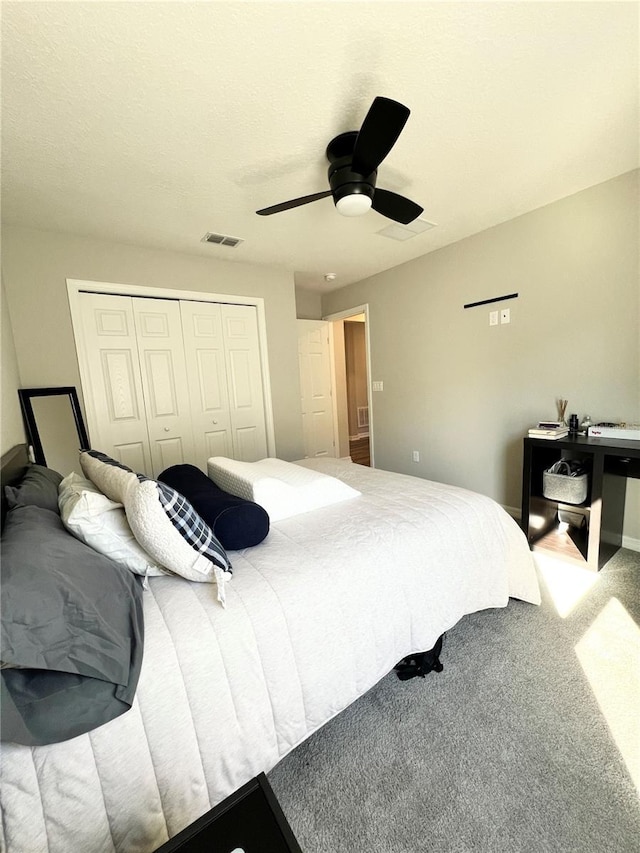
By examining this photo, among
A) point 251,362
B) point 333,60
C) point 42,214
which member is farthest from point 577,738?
point 42,214

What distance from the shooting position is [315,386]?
15.8 feet

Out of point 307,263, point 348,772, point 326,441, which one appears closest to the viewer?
point 348,772

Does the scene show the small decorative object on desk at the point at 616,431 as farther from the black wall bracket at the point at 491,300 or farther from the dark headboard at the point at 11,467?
the dark headboard at the point at 11,467

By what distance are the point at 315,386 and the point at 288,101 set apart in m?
3.40

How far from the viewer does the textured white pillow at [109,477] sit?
4.14 ft

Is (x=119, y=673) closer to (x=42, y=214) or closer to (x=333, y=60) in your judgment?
(x=333, y=60)

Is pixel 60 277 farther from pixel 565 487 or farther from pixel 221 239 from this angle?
pixel 565 487

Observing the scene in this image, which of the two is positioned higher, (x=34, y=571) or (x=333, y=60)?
(x=333, y=60)

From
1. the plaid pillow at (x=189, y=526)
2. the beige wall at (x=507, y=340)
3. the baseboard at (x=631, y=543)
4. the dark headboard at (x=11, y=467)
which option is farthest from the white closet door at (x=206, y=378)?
the baseboard at (x=631, y=543)

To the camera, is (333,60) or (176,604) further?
(333,60)

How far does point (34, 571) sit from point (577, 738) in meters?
1.79

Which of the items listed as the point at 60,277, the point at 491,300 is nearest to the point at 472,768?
the point at 491,300

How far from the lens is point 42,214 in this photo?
7.71 ft

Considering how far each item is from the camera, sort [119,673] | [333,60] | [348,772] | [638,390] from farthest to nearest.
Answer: [638,390], [333,60], [348,772], [119,673]
